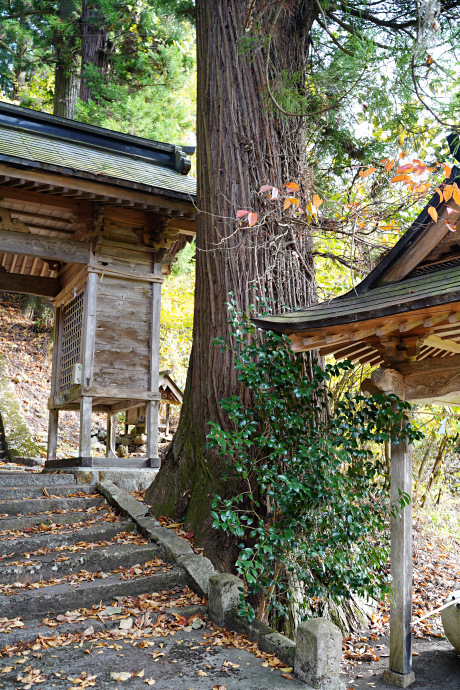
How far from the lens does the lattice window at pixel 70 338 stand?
26.0 ft

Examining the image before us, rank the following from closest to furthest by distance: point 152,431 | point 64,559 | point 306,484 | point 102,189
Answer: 1. point 306,484
2. point 64,559
3. point 102,189
4. point 152,431

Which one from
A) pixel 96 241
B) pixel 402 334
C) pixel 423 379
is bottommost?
pixel 423 379

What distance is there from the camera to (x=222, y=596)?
4.05 metres

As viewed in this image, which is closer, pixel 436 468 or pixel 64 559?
pixel 64 559

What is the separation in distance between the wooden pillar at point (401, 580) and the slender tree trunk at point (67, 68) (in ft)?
49.0

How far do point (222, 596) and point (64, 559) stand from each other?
1.45 meters

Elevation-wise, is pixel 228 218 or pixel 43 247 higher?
pixel 43 247

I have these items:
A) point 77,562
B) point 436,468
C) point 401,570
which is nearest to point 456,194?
point 401,570

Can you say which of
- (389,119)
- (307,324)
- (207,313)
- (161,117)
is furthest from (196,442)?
(161,117)

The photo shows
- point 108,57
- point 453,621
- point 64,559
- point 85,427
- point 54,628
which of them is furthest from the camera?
point 108,57

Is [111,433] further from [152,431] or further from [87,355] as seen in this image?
[87,355]

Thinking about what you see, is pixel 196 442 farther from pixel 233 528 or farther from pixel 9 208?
pixel 9 208

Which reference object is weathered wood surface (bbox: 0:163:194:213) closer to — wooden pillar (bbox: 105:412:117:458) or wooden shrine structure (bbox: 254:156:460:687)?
wooden shrine structure (bbox: 254:156:460:687)

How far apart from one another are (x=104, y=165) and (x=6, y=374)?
29.3ft
